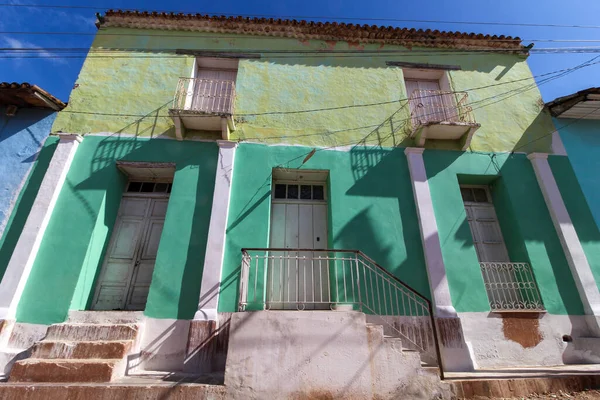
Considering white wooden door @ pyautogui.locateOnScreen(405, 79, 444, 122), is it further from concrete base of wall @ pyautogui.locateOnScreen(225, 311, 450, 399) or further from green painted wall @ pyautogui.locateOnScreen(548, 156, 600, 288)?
concrete base of wall @ pyautogui.locateOnScreen(225, 311, 450, 399)

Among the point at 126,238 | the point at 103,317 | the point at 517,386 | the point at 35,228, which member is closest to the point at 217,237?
the point at 126,238

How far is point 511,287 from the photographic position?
18.8 feet

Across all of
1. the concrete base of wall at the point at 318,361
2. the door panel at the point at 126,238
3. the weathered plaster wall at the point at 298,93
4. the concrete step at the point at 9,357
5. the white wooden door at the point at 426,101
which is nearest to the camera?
the concrete base of wall at the point at 318,361

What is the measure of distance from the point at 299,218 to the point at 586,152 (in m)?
6.76

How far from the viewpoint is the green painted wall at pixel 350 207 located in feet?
17.9

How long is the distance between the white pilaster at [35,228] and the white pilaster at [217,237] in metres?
2.82

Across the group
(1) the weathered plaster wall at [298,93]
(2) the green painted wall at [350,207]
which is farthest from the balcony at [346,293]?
(1) the weathered plaster wall at [298,93]

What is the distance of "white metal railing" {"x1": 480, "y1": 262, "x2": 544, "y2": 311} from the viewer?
18.1ft

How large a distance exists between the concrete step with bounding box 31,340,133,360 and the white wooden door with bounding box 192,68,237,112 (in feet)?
15.9

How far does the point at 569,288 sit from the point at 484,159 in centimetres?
287

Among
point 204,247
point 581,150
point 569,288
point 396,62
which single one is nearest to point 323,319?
point 204,247

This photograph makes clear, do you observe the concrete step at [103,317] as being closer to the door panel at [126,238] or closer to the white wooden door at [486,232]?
the door panel at [126,238]

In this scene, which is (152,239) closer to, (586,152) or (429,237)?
(429,237)

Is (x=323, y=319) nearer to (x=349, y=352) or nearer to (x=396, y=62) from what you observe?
(x=349, y=352)
